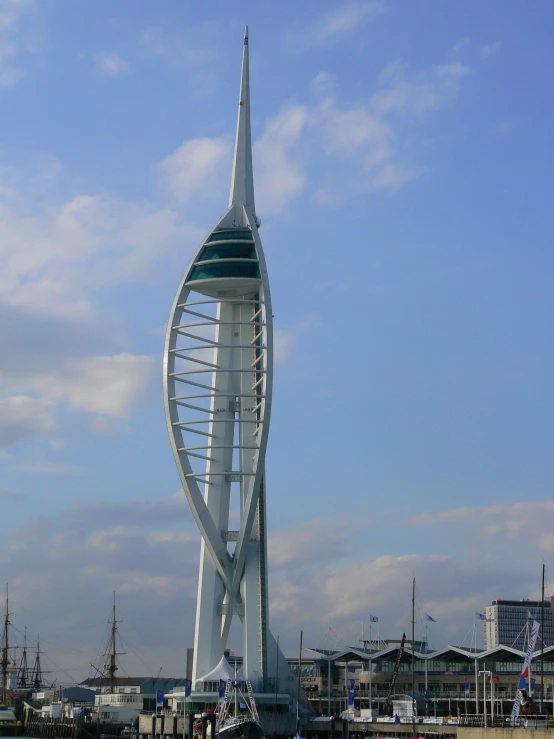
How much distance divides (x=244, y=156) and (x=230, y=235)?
9.20 m

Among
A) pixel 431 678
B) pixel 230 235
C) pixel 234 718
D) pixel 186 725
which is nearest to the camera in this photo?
pixel 234 718

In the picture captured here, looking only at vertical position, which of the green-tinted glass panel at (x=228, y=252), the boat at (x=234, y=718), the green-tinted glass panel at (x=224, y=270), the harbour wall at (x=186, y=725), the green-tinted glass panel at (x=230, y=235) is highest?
the green-tinted glass panel at (x=230, y=235)

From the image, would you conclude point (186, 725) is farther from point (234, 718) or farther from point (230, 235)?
point (230, 235)

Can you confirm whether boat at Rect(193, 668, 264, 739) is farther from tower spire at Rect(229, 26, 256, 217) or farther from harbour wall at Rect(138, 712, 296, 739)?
tower spire at Rect(229, 26, 256, 217)

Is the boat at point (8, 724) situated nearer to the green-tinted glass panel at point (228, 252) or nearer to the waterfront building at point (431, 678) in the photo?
the waterfront building at point (431, 678)

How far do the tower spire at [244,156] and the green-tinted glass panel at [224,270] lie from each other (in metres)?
6.57

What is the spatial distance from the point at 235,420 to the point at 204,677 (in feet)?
67.2

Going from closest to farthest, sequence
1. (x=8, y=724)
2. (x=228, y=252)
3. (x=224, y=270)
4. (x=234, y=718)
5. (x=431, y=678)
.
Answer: (x=234, y=718) → (x=224, y=270) → (x=228, y=252) → (x=8, y=724) → (x=431, y=678)

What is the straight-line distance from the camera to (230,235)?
3767 inches

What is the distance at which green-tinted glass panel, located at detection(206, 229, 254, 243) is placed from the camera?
313ft

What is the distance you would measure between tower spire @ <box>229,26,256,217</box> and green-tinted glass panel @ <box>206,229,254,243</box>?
3205 mm

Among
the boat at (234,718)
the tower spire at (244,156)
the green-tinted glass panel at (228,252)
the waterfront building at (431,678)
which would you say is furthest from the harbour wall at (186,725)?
the tower spire at (244,156)

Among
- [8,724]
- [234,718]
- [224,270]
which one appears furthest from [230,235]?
[8,724]

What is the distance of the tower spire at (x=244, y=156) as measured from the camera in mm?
98938
